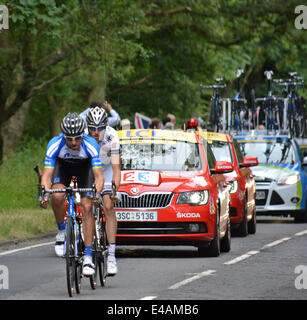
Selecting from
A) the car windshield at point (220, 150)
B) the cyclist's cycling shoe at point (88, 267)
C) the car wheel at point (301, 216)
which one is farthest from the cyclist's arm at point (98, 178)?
the car wheel at point (301, 216)

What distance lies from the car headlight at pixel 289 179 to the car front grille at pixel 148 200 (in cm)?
897

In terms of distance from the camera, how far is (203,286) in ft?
40.4

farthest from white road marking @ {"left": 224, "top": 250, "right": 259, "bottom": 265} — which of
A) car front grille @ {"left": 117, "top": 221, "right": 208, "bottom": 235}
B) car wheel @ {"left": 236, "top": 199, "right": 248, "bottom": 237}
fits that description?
car wheel @ {"left": 236, "top": 199, "right": 248, "bottom": 237}

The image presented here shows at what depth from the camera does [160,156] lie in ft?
53.4

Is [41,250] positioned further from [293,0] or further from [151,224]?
[293,0]

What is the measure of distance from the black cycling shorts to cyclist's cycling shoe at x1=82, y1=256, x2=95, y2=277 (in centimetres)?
77

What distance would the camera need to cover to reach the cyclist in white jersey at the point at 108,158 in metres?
12.9

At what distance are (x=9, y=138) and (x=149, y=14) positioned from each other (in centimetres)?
780

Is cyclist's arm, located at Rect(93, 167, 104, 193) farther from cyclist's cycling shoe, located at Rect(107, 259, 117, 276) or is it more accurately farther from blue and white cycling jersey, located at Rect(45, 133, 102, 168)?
cyclist's cycling shoe, located at Rect(107, 259, 117, 276)

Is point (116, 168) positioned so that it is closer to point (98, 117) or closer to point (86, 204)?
point (98, 117)

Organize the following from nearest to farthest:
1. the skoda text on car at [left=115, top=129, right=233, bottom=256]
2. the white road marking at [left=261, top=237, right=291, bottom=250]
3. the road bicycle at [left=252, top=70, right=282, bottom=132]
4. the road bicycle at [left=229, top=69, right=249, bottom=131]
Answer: the skoda text on car at [left=115, top=129, right=233, bottom=256]
the white road marking at [left=261, top=237, right=291, bottom=250]
the road bicycle at [left=229, top=69, right=249, bottom=131]
the road bicycle at [left=252, top=70, right=282, bottom=132]

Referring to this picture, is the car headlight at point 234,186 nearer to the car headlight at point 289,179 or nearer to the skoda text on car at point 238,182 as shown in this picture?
the skoda text on car at point 238,182

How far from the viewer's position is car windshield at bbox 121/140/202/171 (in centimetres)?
1609

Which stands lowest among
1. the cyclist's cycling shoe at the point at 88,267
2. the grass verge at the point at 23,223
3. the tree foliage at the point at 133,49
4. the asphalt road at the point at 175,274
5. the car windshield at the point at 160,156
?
the asphalt road at the point at 175,274
